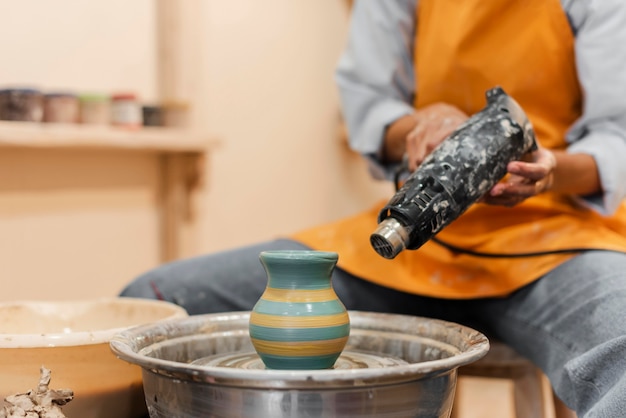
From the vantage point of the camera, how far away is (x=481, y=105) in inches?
50.8

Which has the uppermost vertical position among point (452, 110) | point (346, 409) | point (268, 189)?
point (452, 110)

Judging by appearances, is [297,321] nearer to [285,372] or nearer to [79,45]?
[285,372]

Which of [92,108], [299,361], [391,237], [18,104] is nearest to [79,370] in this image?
[299,361]

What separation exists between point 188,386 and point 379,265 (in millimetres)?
598

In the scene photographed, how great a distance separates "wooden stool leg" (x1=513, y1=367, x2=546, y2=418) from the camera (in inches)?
51.9

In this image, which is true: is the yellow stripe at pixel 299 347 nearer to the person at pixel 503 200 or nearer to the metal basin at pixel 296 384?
the metal basin at pixel 296 384

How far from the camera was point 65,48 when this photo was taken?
197 centimetres

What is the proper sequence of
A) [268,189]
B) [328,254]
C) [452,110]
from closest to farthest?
[328,254] < [452,110] < [268,189]

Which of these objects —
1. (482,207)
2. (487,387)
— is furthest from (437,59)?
(487,387)

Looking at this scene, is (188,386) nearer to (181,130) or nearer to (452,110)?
(452,110)

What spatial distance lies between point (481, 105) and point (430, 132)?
21 cm

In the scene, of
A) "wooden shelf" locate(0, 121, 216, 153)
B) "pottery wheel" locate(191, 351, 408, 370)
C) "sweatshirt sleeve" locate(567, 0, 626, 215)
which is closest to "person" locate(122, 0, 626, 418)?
"sweatshirt sleeve" locate(567, 0, 626, 215)

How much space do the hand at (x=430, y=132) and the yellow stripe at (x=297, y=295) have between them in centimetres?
38

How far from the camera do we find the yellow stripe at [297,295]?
0.77 m
